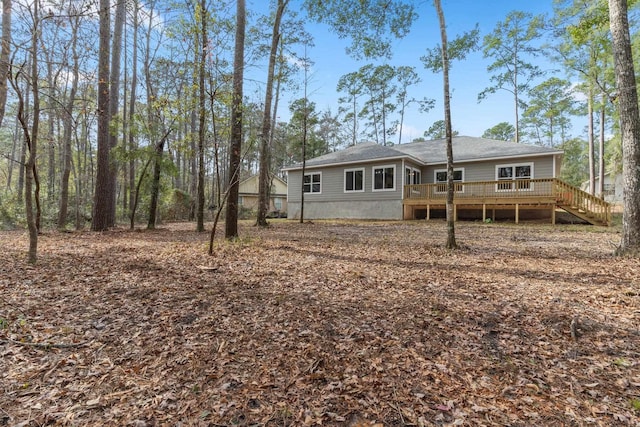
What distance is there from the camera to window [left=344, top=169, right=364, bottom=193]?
57.6 feet

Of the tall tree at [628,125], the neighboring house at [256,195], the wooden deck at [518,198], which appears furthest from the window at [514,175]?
the neighboring house at [256,195]

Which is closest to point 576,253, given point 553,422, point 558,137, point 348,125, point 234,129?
point 553,422

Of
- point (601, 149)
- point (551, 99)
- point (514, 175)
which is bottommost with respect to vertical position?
point (514, 175)

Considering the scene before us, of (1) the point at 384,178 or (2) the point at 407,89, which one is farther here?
(2) the point at 407,89

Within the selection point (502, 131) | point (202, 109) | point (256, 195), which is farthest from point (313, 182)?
point (502, 131)

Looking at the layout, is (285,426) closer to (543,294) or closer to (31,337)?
(31,337)

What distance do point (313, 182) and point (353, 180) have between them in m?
2.89

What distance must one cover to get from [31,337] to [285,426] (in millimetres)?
2561

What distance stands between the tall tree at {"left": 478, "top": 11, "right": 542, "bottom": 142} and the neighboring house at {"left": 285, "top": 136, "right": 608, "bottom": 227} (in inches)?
279

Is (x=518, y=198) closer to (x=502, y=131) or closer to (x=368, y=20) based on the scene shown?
(x=368, y=20)

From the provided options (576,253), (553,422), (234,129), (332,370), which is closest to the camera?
(553,422)

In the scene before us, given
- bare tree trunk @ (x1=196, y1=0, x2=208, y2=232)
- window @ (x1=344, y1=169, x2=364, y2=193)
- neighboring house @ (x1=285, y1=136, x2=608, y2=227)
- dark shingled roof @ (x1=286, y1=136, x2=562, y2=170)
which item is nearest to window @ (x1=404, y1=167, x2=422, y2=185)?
neighboring house @ (x1=285, y1=136, x2=608, y2=227)

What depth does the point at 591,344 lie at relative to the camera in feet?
8.41

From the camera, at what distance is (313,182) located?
1939 cm
